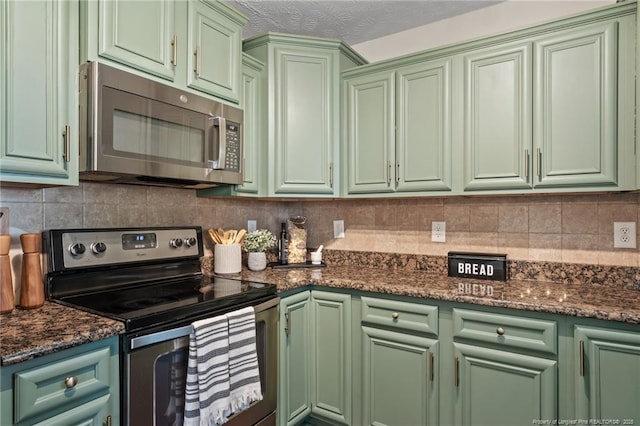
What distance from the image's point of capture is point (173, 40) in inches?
64.5

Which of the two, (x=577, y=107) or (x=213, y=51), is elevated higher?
(x=213, y=51)

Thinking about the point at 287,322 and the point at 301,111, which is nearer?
the point at 287,322

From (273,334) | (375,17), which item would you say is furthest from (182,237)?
(375,17)

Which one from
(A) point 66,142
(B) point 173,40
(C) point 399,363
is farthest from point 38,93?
(C) point 399,363

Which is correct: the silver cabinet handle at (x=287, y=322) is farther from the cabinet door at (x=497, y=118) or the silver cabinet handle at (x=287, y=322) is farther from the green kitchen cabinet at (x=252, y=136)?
the cabinet door at (x=497, y=118)

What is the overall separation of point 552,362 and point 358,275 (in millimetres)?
983

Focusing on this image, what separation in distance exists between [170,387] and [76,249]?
27.8 inches

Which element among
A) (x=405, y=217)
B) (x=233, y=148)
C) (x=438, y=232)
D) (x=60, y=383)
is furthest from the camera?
(x=405, y=217)

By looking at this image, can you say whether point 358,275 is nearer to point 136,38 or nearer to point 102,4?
point 136,38

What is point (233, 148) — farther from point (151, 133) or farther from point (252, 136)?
point (151, 133)

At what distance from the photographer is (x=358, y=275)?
211 centimetres

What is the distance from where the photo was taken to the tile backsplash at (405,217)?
159 centimetres

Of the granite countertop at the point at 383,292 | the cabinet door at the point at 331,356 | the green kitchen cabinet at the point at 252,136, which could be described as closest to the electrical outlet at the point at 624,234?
the granite countertop at the point at 383,292

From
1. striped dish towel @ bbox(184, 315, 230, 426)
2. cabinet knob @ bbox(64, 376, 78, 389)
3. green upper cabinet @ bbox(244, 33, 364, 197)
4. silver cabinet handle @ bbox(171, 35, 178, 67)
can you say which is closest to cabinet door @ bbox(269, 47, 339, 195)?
green upper cabinet @ bbox(244, 33, 364, 197)
